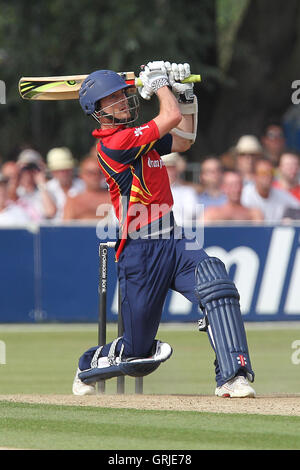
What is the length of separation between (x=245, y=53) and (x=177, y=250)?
1430 centimetres

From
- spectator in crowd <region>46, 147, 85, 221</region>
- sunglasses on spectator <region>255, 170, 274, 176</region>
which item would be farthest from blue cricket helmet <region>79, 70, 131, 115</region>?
spectator in crowd <region>46, 147, 85, 221</region>

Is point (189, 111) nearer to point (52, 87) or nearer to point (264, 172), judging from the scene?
point (52, 87)

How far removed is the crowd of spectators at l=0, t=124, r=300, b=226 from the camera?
48.1 ft

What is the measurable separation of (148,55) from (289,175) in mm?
5936

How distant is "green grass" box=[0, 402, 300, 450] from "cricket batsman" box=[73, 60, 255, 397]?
0.74m

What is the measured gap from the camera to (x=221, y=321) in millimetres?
8047

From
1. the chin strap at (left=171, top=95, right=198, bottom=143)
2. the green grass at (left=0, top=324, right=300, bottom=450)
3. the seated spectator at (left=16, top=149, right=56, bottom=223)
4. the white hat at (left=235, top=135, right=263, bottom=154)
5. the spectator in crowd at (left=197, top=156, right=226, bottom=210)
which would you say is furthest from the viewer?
the white hat at (left=235, top=135, right=263, bottom=154)

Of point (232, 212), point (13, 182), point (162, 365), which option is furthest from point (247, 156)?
point (162, 365)

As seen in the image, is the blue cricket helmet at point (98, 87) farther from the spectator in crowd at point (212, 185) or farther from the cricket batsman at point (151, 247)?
the spectator in crowd at point (212, 185)

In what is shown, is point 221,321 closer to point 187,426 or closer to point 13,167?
point 187,426

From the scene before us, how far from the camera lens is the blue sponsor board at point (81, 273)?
14484 mm

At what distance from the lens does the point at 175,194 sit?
14.6m

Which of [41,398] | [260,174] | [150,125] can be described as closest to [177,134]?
[150,125]

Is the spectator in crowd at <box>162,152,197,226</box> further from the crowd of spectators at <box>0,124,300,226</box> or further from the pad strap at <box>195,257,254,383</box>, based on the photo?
the pad strap at <box>195,257,254,383</box>
